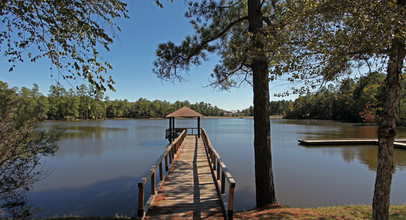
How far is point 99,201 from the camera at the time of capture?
7.05 m

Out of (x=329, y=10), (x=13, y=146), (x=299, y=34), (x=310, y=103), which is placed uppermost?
(x=329, y=10)

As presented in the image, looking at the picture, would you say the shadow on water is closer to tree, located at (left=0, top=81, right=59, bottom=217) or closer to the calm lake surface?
the calm lake surface

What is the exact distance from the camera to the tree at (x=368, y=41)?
2340mm

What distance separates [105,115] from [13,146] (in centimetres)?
8339

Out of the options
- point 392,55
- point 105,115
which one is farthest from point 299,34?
point 105,115

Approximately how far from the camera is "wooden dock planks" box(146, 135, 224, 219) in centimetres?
377

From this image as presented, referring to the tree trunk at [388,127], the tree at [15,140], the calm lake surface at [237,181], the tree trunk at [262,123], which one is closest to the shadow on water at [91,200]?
the calm lake surface at [237,181]

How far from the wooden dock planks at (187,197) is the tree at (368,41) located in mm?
2566

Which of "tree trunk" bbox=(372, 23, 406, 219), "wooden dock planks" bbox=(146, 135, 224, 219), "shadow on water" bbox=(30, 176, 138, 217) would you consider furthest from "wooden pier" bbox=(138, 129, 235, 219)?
"tree trunk" bbox=(372, 23, 406, 219)

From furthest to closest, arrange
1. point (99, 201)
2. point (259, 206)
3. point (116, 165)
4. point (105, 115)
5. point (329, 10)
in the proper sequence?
point (105, 115) < point (116, 165) < point (99, 201) < point (259, 206) < point (329, 10)

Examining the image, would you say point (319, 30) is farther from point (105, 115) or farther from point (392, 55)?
point (105, 115)

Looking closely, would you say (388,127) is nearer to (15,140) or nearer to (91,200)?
(15,140)

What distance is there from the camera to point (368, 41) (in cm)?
243

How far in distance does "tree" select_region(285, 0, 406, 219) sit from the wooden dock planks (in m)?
2.57
